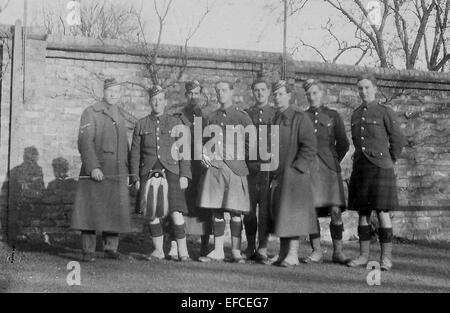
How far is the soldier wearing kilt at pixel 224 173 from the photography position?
7.54 meters

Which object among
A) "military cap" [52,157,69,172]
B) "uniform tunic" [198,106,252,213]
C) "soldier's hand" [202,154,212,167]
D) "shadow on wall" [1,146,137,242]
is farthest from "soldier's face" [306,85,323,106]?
"military cap" [52,157,69,172]

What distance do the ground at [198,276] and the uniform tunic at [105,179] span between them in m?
0.44

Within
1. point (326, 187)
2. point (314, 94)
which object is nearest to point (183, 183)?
point (326, 187)

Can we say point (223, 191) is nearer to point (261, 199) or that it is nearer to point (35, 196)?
point (261, 199)

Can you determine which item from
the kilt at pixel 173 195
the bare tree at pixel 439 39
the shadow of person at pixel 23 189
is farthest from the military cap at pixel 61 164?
the bare tree at pixel 439 39

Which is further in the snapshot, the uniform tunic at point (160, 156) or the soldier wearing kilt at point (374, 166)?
the uniform tunic at point (160, 156)

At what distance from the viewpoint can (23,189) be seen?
970 centimetres

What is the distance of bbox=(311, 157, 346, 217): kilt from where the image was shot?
782 centimetres

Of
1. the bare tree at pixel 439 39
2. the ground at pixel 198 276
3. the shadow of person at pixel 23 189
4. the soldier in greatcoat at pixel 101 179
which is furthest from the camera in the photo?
the bare tree at pixel 439 39

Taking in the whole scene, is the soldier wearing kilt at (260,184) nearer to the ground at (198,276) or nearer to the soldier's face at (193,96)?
the ground at (198,276)

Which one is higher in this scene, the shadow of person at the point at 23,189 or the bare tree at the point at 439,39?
the bare tree at the point at 439,39

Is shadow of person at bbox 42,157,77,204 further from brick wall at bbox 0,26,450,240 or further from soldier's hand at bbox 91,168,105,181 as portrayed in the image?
soldier's hand at bbox 91,168,105,181

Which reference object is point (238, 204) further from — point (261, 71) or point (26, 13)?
point (26, 13)
